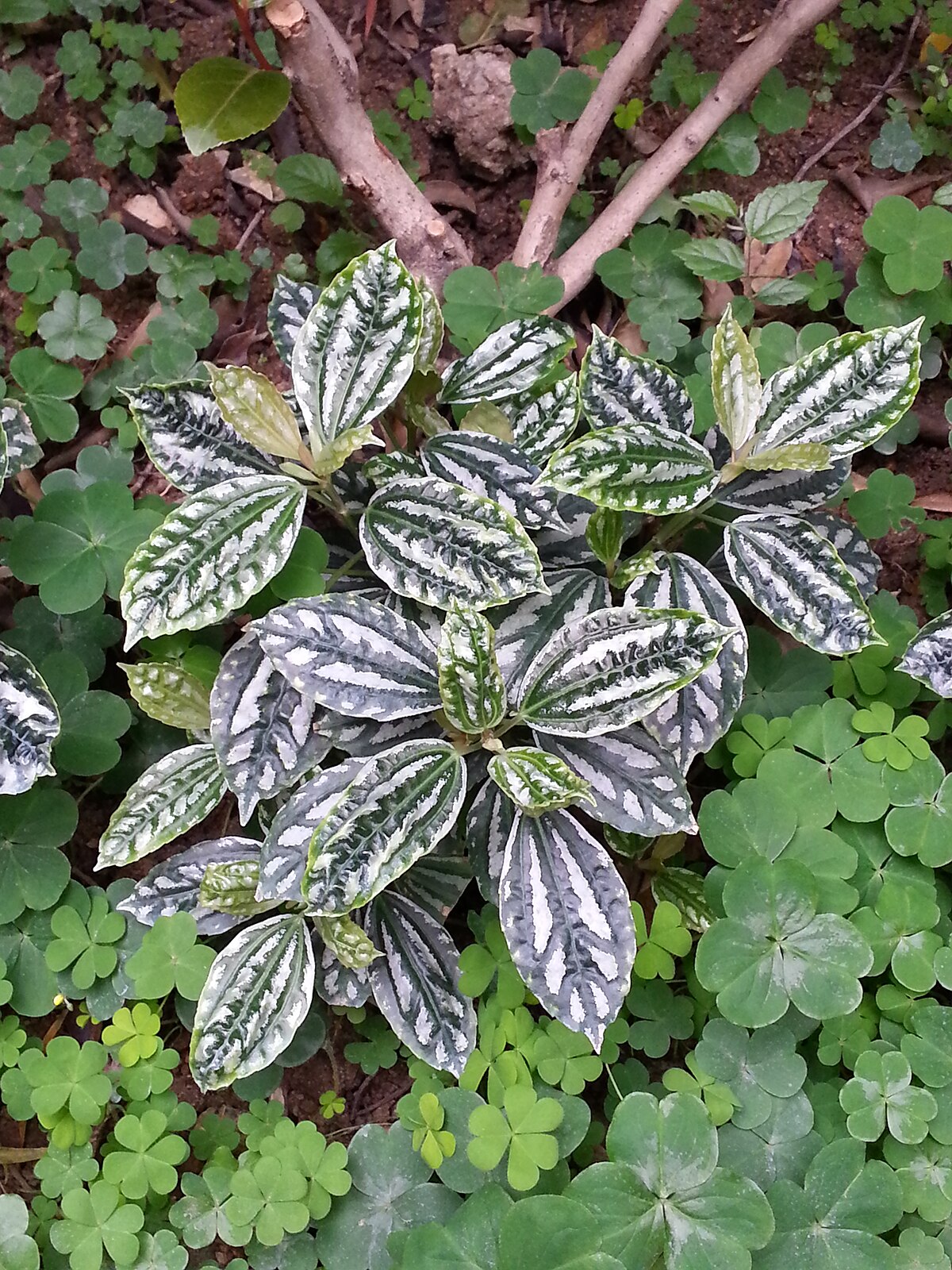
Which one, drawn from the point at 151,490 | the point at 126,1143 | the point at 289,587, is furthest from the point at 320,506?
the point at 126,1143

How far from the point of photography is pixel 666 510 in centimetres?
171

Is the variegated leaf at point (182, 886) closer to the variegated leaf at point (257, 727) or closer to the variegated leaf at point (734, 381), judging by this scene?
the variegated leaf at point (257, 727)

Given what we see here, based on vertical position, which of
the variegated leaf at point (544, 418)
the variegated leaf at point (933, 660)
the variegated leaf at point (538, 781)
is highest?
the variegated leaf at point (544, 418)

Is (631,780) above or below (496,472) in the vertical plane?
below

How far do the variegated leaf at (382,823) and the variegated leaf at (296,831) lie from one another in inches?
3.1

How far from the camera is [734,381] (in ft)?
5.60

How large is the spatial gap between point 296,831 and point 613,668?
2.12ft

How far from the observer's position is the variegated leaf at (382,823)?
151 centimetres

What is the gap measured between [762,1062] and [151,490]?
1.95 m

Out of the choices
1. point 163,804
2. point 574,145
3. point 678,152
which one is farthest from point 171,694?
→ point 678,152

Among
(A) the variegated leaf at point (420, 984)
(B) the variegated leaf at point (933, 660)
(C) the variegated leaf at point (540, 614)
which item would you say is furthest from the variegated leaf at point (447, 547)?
(B) the variegated leaf at point (933, 660)

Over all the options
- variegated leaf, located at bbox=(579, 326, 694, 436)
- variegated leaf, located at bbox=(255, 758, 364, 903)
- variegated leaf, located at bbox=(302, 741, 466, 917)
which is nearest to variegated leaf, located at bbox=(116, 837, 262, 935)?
variegated leaf, located at bbox=(255, 758, 364, 903)

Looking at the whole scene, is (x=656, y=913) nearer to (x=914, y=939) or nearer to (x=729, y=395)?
(x=914, y=939)

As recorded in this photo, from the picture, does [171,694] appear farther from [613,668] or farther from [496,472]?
[613,668]
